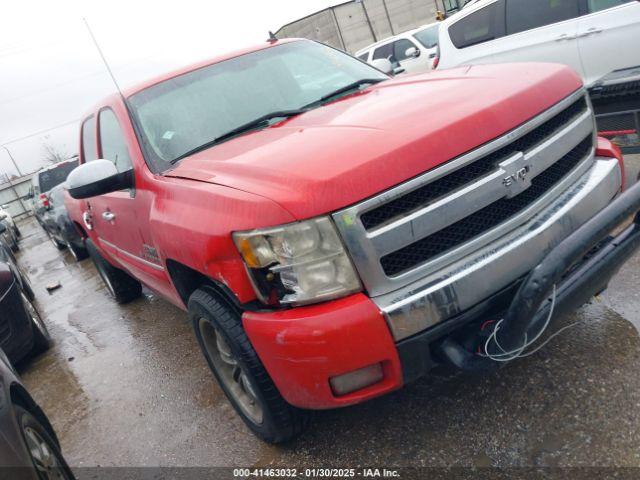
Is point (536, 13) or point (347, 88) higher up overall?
point (347, 88)

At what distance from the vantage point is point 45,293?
770 cm

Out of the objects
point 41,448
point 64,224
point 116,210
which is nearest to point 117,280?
point 116,210

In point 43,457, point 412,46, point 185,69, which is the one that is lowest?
point 43,457

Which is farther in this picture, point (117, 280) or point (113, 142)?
point (117, 280)

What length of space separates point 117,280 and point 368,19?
2575 cm

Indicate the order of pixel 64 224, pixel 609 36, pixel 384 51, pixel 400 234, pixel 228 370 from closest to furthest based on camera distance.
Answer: pixel 400 234, pixel 228 370, pixel 609 36, pixel 64 224, pixel 384 51

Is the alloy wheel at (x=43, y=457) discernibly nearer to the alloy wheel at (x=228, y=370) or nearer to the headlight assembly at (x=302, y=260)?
the alloy wheel at (x=228, y=370)

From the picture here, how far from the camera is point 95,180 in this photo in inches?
110

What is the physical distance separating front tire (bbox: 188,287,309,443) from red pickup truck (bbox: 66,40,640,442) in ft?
0.03

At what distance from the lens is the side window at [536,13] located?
5477mm

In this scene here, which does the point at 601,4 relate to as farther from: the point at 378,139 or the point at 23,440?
the point at 23,440

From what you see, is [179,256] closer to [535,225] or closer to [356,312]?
[356,312]

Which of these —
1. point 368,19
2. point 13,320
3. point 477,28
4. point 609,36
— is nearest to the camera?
point 13,320

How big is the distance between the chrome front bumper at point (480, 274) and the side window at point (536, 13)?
4302 mm
